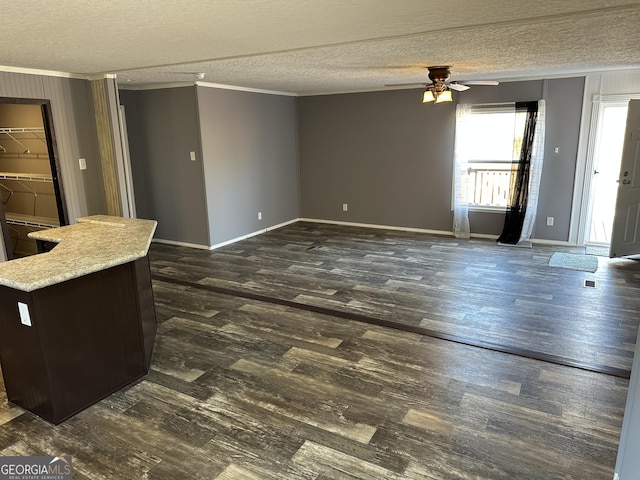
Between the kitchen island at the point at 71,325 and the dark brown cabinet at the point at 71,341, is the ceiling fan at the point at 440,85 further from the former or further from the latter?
the dark brown cabinet at the point at 71,341

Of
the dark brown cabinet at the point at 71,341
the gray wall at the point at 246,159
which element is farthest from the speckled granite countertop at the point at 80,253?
the gray wall at the point at 246,159

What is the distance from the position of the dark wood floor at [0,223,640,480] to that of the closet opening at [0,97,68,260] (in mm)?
1969

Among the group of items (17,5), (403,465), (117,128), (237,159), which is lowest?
(403,465)

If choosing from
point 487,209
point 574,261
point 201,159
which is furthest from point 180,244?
point 574,261

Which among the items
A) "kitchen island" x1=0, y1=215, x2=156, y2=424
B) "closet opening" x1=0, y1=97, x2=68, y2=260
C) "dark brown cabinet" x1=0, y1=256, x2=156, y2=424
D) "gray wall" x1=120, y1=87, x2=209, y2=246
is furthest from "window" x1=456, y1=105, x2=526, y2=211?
"closet opening" x1=0, y1=97, x2=68, y2=260

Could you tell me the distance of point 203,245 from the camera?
6.41 meters

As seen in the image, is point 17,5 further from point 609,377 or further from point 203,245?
point 203,245

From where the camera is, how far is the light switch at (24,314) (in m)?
2.40

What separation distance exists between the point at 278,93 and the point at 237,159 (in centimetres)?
153

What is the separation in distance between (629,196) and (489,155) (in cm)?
192

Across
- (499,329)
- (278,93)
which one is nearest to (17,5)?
(499,329)

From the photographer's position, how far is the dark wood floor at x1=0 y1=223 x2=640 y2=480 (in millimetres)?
2230

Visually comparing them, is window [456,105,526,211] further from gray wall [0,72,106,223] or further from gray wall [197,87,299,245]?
gray wall [0,72,106,223]

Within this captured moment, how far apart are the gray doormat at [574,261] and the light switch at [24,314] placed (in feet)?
17.2
